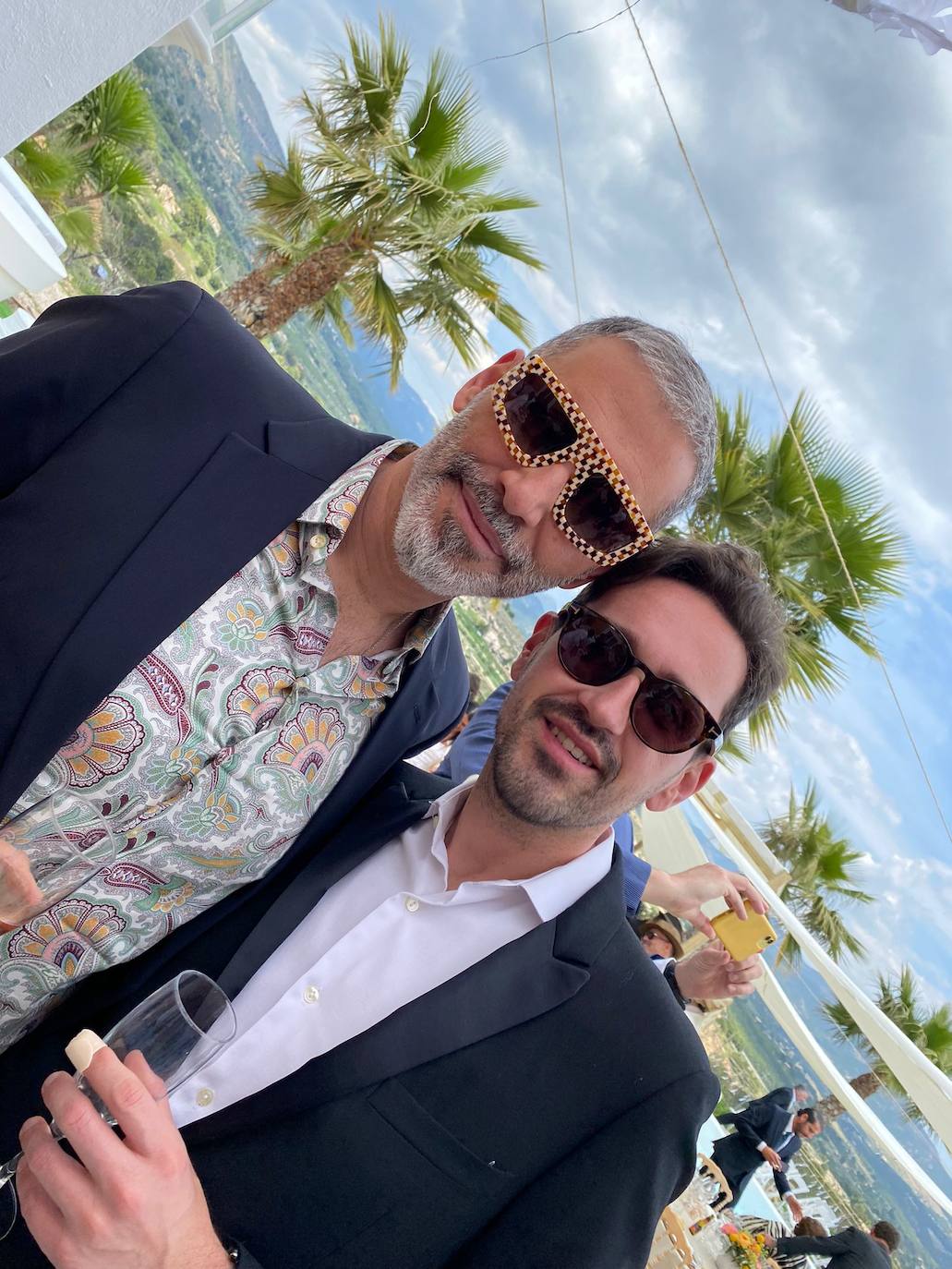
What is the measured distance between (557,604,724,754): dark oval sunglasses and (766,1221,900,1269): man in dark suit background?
603 centimetres

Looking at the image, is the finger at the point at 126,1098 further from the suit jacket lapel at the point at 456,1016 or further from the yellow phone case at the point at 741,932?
the yellow phone case at the point at 741,932

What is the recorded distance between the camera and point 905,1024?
1097 cm

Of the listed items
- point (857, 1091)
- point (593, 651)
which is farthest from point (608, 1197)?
point (857, 1091)

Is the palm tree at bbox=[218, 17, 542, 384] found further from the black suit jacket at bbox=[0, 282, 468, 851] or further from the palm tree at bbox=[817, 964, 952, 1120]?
the palm tree at bbox=[817, 964, 952, 1120]

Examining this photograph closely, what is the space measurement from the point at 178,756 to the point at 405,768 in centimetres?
73

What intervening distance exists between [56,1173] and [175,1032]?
0.68ft

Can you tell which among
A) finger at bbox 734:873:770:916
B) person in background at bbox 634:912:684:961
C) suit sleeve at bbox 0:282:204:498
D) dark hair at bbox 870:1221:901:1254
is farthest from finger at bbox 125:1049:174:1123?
dark hair at bbox 870:1221:901:1254

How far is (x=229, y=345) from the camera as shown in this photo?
188 cm

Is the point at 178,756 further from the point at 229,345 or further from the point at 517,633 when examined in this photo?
the point at 517,633

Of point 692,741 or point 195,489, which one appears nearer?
point 195,489

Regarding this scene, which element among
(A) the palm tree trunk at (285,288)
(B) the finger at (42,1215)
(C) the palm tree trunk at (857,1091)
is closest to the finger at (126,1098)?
(B) the finger at (42,1215)

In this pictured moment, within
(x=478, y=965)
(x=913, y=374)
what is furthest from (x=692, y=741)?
(x=913, y=374)

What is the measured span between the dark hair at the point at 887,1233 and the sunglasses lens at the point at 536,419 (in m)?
10.5

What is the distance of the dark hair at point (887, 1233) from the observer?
27.7 feet
